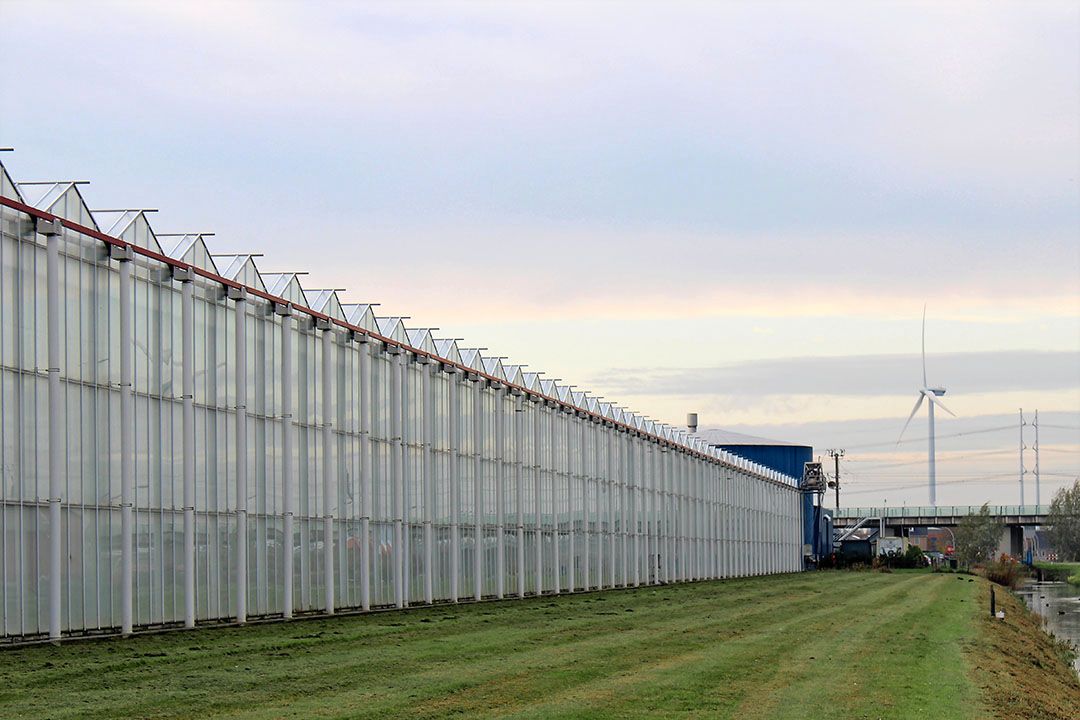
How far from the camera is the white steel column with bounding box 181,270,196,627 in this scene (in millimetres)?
40125

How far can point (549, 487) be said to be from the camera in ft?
245

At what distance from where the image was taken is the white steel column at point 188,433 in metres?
40.1

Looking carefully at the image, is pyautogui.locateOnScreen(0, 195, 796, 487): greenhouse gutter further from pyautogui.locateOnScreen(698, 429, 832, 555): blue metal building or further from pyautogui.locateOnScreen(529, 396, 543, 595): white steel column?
pyautogui.locateOnScreen(698, 429, 832, 555): blue metal building

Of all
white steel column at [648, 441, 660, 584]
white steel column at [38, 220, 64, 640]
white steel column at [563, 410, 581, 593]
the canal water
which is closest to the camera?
→ white steel column at [38, 220, 64, 640]

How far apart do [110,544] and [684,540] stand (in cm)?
6960

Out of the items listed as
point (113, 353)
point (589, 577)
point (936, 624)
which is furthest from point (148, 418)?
point (589, 577)

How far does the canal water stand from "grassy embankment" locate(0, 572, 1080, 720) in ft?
38.6

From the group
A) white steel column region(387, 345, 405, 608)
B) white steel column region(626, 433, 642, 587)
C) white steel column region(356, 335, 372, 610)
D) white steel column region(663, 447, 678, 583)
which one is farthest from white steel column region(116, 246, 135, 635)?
white steel column region(663, 447, 678, 583)

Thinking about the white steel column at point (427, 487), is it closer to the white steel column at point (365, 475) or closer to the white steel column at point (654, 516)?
the white steel column at point (365, 475)

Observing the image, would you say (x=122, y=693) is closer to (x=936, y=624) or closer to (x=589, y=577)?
(x=936, y=624)

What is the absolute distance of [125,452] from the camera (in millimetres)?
36844

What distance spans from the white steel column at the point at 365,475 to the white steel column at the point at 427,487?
16.2ft

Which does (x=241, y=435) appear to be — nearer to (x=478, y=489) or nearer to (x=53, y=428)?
(x=53, y=428)

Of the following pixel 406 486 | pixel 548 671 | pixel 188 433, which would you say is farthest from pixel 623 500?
pixel 548 671
